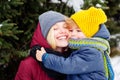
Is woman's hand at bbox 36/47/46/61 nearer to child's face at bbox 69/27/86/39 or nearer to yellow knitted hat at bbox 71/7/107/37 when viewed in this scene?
child's face at bbox 69/27/86/39

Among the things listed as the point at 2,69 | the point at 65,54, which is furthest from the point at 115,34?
the point at 65,54

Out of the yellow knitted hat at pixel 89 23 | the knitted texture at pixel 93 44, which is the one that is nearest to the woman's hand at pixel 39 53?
the knitted texture at pixel 93 44

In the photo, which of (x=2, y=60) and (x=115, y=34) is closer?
(x=2, y=60)

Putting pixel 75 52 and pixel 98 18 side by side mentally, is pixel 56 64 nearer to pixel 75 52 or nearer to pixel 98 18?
pixel 75 52

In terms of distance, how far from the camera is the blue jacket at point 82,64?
4156 mm

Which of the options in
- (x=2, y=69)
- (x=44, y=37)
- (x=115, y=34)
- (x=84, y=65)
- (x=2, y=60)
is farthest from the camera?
(x=115, y=34)

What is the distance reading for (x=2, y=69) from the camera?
6727 millimetres

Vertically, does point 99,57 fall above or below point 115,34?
above

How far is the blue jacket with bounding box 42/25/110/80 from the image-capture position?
416cm

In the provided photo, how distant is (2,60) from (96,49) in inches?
86.0

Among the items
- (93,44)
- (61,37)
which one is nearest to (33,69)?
(61,37)

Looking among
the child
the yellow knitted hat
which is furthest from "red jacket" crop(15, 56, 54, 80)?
the yellow knitted hat

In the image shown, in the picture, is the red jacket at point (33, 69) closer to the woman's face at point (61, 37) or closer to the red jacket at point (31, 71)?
the red jacket at point (31, 71)

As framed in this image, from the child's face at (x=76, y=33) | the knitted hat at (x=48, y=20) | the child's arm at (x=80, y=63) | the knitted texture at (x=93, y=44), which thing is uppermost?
the knitted hat at (x=48, y=20)
